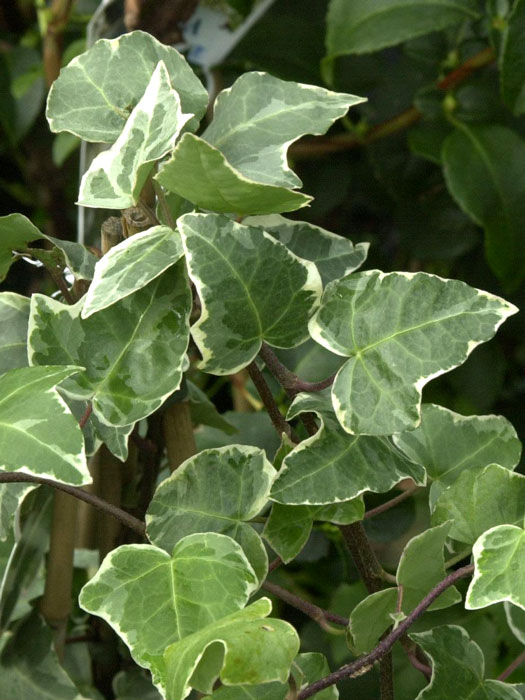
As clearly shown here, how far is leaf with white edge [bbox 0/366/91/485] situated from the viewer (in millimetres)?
311

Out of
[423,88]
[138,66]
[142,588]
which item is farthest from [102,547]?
[423,88]


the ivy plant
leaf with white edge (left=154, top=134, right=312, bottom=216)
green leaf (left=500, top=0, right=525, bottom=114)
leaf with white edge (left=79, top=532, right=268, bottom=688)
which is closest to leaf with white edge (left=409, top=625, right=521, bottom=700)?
the ivy plant

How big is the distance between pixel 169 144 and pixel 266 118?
2.6 inches

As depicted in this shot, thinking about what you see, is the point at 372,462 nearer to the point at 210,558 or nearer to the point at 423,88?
the point at 210,558

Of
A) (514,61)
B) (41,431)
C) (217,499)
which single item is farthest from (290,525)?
(514,61)

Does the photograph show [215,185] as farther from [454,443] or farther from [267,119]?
[454,443]

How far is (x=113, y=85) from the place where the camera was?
406 mm

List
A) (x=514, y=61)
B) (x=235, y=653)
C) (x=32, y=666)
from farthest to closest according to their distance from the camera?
(x=514, y=61) < (x=32, y=666) < (x=235, y=653)

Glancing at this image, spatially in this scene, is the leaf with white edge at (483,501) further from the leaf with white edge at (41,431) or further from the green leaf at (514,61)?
the green leaf at (514,61)

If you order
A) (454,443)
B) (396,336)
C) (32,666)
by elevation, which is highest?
(396,336)

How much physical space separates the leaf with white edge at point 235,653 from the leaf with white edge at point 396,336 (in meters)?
0.09

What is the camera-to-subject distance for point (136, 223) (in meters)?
0.39

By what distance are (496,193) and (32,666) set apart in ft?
1.96

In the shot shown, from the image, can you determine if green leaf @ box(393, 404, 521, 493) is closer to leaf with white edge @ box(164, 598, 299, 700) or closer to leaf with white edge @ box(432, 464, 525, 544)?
leaf with white edge @ box(432, 464, 525, 544)
